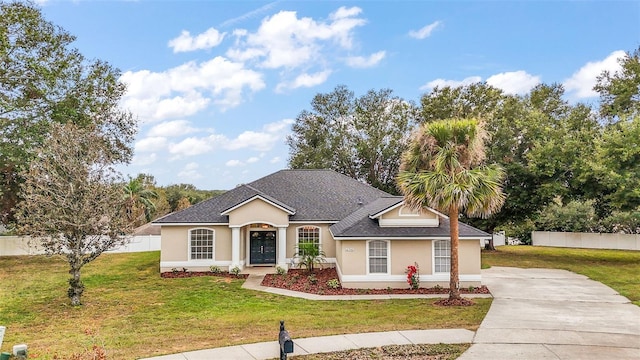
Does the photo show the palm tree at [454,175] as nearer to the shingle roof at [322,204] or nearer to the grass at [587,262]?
the shingle roof at [322,204]

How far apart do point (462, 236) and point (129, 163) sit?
2244cm

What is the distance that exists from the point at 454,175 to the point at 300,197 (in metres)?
11.6

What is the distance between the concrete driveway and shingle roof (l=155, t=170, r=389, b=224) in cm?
886

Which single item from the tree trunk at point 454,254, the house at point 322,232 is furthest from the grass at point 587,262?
the house at point 322,232

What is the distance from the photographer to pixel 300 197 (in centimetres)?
2389

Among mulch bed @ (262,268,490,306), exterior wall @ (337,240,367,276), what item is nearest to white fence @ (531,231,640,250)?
mulch bed @ (262,268,490,306)

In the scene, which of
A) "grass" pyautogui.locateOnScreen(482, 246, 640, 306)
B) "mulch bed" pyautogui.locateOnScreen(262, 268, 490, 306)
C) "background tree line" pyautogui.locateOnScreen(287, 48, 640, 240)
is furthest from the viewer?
"background tree line" pyautogui.locateOnScreen(287, 48, 640, 240)

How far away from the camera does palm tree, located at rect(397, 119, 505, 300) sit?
1383 cm

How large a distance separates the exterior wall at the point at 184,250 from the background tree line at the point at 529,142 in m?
14.1

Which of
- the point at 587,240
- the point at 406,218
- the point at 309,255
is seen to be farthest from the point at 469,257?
the point at 587,240

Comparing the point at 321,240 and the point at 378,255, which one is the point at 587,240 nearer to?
the point at 321,240

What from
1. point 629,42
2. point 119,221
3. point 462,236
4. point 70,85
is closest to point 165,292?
point 119,221

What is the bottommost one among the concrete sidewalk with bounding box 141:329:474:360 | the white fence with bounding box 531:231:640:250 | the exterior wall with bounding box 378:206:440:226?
the concrete sidewalk with bounding box 141:329:474:360

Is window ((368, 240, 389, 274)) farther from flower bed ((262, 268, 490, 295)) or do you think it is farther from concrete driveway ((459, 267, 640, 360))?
concrete driveway ((459, 267, 640, 360))
